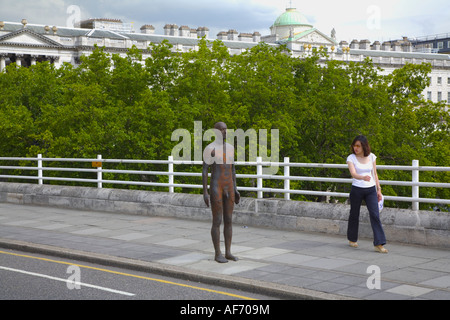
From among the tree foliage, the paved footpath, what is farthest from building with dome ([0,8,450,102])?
the paved footpath

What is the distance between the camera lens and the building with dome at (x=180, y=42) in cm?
10988

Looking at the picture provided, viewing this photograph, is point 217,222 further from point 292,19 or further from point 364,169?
point 292,19

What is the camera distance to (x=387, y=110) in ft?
160

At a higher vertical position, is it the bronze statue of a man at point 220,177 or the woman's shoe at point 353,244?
the bronze statue of a man at point 220,177

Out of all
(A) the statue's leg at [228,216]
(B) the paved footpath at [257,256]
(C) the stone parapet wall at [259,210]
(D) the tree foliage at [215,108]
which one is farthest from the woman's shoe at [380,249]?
(D) the tree foliage at [215,108]

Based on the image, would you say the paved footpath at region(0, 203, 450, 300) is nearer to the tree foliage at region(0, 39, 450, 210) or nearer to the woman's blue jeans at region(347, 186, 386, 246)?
the woman's blue jeans at region(347, 186, 386, 246)

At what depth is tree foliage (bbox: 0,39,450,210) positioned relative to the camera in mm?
35156

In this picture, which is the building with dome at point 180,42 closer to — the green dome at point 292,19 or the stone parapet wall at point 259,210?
the green dome at point 292,19

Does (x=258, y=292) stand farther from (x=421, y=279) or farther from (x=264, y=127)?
(x=264, y=127)

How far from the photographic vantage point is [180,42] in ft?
409

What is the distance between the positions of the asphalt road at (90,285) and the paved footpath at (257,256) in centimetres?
26

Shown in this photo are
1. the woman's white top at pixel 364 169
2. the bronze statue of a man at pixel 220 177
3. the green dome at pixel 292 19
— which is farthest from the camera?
the green dome at pixel 292 19

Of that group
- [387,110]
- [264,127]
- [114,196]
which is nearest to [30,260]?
[114,196]

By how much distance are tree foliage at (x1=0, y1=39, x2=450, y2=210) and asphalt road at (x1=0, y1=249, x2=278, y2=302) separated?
A: 21313mm
